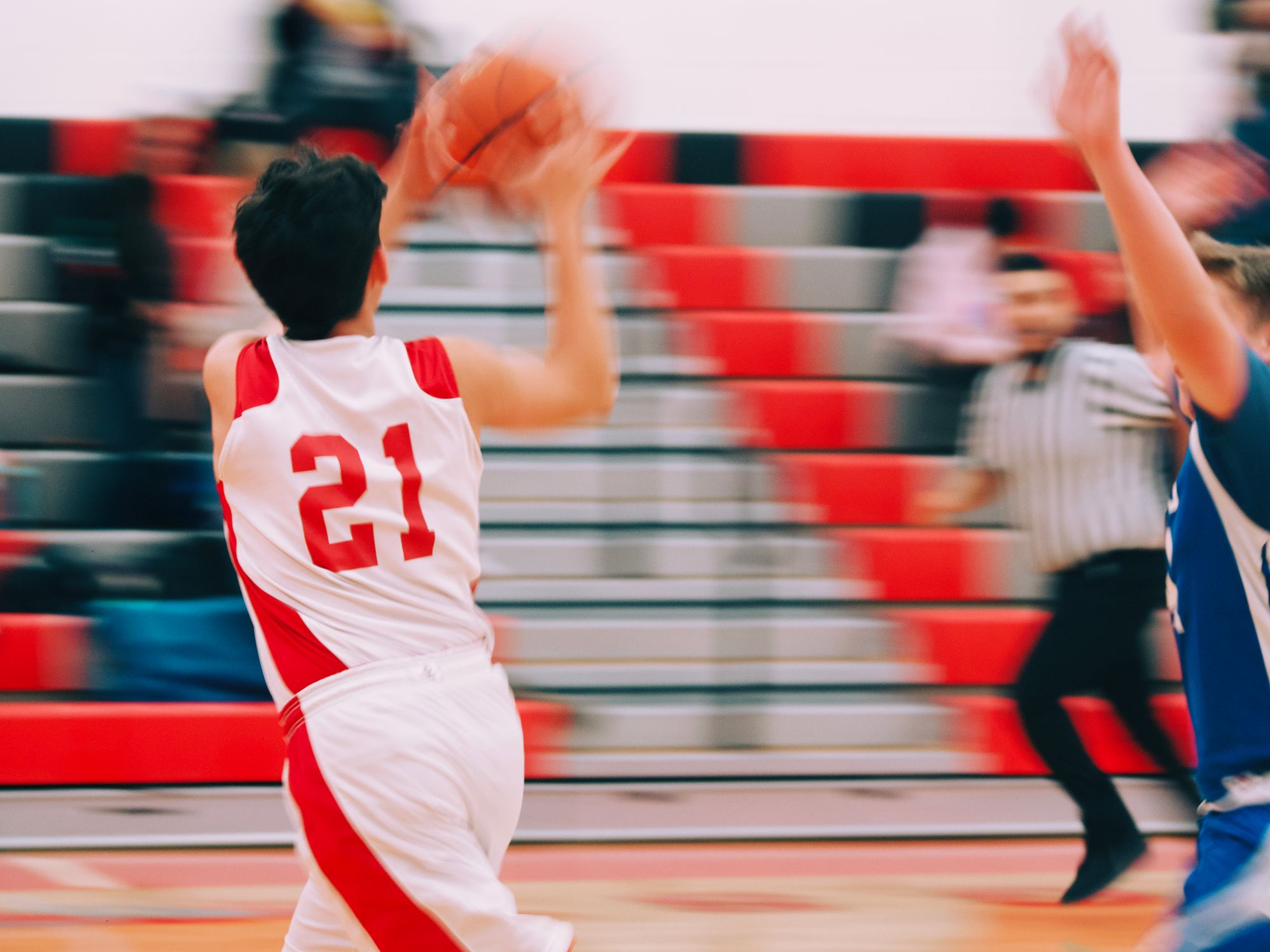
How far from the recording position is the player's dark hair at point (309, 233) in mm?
1536

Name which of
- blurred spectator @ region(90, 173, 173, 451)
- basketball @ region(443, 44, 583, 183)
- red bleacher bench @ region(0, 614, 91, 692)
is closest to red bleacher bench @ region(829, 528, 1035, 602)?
blurred spectator @ region(90, 173, 173, 451)

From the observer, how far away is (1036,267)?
351cm

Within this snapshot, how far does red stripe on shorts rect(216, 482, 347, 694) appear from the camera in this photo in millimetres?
1539

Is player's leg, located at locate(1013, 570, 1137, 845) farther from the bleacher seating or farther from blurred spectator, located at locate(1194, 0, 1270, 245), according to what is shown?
blurred spectator, located at locate(1194, 0, 1270, 245)

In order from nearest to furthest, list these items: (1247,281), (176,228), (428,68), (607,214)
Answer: (1247,281)
(176,228)
(428,68)
(607,214)

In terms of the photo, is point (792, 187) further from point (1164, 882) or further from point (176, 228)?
point (1164, 882)

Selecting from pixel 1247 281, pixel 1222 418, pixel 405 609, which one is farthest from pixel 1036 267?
pixel 405 609

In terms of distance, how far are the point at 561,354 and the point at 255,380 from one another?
356mm

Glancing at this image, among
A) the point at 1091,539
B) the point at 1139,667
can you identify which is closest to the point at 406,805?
the point at 1091,539

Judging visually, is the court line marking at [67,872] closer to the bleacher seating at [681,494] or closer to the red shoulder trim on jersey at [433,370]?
the bleacher seating at [681,494]

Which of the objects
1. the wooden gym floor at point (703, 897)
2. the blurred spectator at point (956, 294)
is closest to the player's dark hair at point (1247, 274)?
the wooden gym floor at point (703, 897)

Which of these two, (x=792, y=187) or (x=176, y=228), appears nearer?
(x=176, y=228)

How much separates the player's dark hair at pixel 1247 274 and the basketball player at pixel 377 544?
30.5 inches

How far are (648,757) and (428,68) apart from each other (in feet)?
8.53
